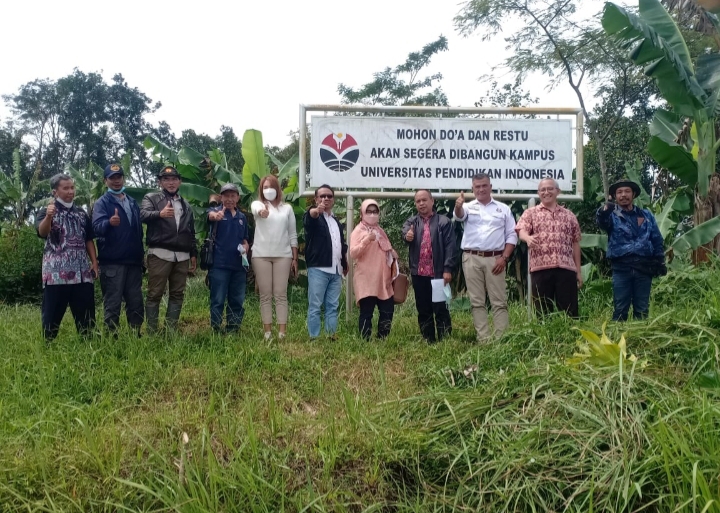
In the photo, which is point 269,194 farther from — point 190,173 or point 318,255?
point 190,173

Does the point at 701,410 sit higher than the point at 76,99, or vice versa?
the point at 76,99

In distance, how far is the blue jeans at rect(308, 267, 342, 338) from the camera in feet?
20.1

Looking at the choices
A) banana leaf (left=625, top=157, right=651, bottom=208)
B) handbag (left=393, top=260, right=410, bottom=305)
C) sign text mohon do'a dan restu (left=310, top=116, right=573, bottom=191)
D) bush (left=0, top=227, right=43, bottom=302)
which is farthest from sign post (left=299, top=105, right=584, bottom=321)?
bush (left=0, top=227, right=43, bottom=302)

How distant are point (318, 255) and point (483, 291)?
163 centimetres

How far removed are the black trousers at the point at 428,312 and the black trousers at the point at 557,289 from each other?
900 millimetres

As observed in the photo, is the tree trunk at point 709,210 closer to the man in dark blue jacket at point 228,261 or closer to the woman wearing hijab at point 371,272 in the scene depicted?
the woman wearing hijab at point 371,272

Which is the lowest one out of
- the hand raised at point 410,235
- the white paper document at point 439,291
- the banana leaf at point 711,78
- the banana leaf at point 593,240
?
the white paper document at point 439,291

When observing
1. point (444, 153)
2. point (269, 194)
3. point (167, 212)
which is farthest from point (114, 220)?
point (444, 153)

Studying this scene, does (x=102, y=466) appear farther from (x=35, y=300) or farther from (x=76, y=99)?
(x=76, y=99)

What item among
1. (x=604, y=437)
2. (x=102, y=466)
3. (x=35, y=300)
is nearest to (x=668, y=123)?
(x=604, y=437)

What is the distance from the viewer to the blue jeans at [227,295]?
6051 millimetres

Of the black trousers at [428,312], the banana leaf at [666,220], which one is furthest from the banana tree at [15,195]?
the banana leaf at [666,220]

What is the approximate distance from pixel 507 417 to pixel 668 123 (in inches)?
261

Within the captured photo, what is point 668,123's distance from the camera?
846cm
